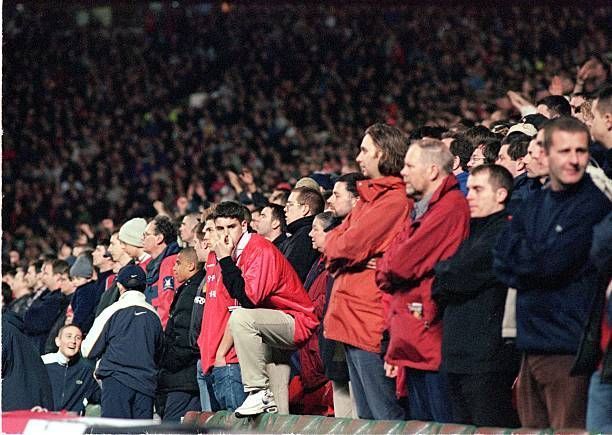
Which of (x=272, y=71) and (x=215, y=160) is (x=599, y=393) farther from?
(x=272, y=71)

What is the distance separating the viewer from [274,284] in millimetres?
8188

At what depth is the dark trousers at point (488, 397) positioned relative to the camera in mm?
6184

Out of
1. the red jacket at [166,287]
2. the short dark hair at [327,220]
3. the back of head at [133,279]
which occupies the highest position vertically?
the short dark hair at [327,220]

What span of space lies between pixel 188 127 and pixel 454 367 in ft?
69.0

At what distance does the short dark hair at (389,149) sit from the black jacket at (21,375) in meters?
2.69

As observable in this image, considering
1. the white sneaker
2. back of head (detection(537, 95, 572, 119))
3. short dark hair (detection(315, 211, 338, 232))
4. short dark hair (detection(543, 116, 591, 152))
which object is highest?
back of head (detection(537, 95, 572, 119))

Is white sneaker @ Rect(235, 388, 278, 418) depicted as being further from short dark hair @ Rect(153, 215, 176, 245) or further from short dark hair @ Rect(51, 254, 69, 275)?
short dark hair @ Rect(51, 254, 69, 275)

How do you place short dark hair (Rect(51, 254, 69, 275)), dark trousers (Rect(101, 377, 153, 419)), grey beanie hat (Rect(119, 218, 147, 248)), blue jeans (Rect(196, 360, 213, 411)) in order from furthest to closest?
short dark hair (Rect(51, 254, 69, 275)) → grey beanie hat (Rect(119, 218, 147, 248)) → dark trousers (Rect(101, 377, 153, 419)) → blue jeans (Rect(196, 360, 213, 411))

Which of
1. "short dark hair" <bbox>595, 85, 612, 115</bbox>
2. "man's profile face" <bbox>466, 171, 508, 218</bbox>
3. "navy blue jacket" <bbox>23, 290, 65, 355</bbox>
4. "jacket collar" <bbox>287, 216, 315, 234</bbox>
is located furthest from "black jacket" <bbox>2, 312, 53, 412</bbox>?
"navy blue jacket" <bbox>23, 290, 65, 355</bbox>

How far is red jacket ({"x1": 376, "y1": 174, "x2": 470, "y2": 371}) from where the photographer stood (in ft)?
21.3

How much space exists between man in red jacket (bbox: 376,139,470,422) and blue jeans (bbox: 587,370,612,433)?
1146mm

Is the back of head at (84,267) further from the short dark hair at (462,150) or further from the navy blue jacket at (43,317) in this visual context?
the short dark hair at (462,150)

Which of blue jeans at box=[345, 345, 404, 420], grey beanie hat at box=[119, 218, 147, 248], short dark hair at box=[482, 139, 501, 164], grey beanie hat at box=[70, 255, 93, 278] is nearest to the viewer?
blue jeans at box=[345, 345, 404, 420]

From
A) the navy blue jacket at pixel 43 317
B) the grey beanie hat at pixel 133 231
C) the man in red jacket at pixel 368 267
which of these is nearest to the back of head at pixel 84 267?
the navy blue jacket at pixel 43 317
